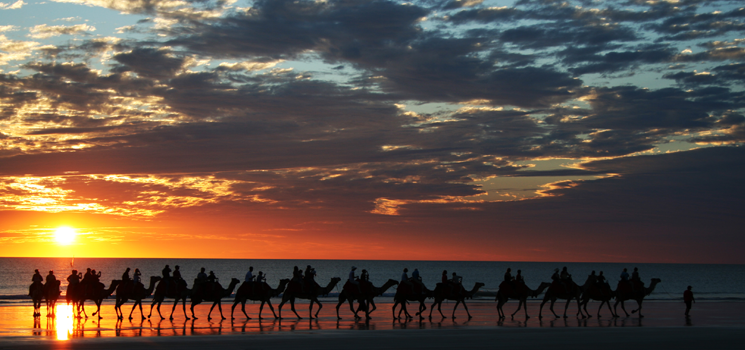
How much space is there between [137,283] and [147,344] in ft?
31.5

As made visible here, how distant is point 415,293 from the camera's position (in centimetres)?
2869

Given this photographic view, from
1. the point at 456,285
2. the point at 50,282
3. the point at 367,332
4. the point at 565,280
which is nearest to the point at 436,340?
the point at 367,332

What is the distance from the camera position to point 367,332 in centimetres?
2341

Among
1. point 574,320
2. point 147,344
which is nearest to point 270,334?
point 147,344

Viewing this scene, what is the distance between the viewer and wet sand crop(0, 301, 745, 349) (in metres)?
20.1

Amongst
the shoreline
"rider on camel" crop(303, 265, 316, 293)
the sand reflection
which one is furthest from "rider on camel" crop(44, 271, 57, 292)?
"rider on camel" crop(303, 265, 316, 293)

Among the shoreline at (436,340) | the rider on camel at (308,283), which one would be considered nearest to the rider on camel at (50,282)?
the shoreline at (436,340)

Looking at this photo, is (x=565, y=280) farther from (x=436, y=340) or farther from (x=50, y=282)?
(x=50, y=282)

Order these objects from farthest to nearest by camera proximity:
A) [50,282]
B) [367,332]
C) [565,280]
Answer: [565,280] < [50,282] < [367,332]

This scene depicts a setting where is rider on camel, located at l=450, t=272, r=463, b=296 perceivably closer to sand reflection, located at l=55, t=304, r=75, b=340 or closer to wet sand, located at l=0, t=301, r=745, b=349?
wet sand, located at l=0, t=301, r=745, b=349

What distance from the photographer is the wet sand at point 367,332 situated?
20.1 meters

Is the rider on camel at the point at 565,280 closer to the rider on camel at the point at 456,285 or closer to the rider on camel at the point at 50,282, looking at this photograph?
the rider on camel at the point at 456,285

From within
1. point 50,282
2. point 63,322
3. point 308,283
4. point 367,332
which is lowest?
point 367,332

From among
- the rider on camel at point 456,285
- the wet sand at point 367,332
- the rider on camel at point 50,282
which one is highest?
the rider on camel at point 50,282
